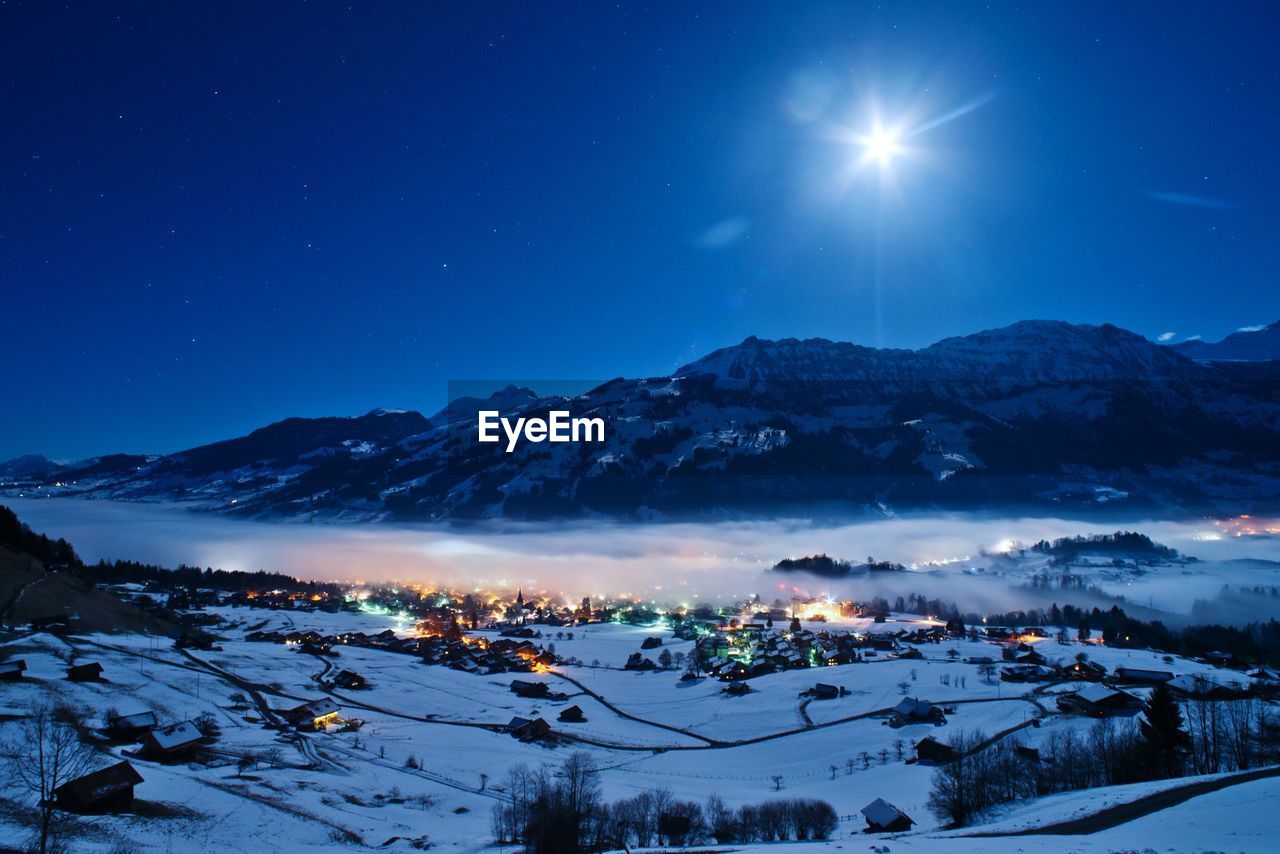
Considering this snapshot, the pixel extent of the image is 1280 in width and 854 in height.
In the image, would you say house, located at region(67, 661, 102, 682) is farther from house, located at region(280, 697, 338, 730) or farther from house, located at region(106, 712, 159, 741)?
house, located at region(280, 697, 338, 730)

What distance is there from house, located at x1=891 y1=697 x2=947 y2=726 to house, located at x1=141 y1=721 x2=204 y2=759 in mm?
69039

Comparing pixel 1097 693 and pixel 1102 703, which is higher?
pixel 1097 693

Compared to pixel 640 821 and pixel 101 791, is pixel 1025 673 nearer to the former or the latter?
pixel 640 821

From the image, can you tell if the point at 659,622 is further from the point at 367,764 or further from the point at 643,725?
the point at 367,764

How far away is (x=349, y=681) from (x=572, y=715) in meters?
34.4

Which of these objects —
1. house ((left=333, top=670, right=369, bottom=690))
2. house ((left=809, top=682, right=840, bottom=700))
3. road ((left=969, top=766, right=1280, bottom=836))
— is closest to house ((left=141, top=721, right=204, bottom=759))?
house ((left=333, top=670, right=369, bottom=690))

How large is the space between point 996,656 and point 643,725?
68.7 meters

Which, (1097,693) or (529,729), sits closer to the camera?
(1097,693)

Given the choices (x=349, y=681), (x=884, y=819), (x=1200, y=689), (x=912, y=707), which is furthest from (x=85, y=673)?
(x=1200, y=689)

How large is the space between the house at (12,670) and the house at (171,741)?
19.5m

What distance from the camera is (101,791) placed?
3791 cm

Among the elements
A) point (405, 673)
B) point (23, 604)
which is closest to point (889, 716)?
point (405, 673)

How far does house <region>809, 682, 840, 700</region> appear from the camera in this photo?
83.2m

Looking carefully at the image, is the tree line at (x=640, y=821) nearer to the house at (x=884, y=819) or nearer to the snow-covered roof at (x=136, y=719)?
the house at (x=884, y=819)
